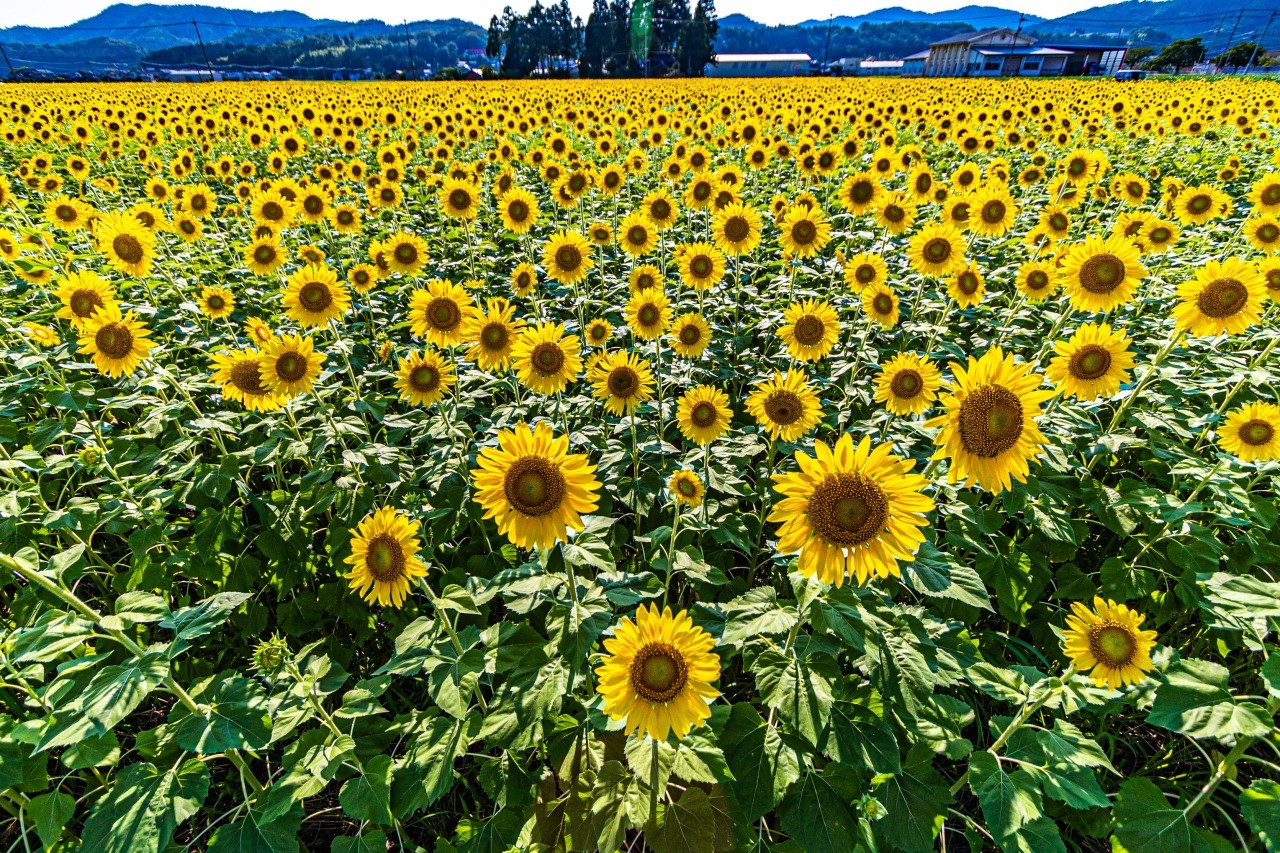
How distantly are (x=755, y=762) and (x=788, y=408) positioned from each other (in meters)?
2.00

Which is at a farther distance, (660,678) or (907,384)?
(907,384)

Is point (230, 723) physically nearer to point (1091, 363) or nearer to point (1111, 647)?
point (1111, 647)

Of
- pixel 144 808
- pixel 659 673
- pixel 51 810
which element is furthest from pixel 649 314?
pixel 51 810

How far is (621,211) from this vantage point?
1020 centimetres

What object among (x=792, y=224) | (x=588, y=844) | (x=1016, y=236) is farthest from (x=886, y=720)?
(x=1016, y=236)

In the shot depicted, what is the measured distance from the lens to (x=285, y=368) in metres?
3.53

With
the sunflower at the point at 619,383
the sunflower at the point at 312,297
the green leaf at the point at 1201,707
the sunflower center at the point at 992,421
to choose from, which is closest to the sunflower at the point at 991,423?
the sunflower center at the point at 992,421

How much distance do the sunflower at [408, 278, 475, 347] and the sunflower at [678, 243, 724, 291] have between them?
2.11 meters

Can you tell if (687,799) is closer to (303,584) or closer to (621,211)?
(303,584)

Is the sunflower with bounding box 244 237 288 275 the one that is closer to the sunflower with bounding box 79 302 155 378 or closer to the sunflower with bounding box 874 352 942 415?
the sunflower with bounding box 79 302 155 378

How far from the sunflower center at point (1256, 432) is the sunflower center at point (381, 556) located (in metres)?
4.73

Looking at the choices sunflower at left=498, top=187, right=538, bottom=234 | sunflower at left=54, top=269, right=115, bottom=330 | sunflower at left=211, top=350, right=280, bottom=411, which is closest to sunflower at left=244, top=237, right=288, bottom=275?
sunflower at left=54, top=269, right=115, bottom=330

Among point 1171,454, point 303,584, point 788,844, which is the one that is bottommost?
point 303,584

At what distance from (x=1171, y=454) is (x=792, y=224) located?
140 inches
